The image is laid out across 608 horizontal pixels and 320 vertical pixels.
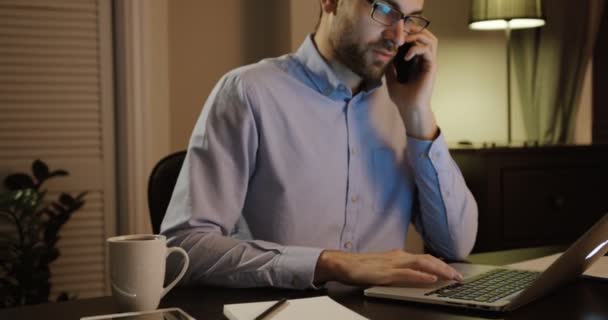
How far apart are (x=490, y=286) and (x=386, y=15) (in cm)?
62

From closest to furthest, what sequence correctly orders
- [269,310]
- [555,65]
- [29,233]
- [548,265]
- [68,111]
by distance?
[269,310], [548,265], [29,233], [68,111], [555,65]

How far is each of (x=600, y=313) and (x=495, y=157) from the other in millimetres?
1765

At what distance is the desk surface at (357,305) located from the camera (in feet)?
3.00

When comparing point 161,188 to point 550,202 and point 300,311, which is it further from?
point 550,202

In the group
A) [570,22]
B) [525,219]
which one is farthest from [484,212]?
[570,22]

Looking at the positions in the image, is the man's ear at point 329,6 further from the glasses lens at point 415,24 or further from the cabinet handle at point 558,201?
the cabinet handle at point 558,201

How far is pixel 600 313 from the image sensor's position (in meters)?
0.93

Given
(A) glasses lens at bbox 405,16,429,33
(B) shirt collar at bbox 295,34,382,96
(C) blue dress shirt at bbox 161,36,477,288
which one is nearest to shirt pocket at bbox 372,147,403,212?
(C) blue dress shirt at bbox 161,36,477,288

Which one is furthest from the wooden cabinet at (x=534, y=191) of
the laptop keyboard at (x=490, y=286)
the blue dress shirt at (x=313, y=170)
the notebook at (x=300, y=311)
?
the notebook at (x=300, y=311)

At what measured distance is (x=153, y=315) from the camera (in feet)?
2.86

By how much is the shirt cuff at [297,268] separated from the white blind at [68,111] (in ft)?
5.90

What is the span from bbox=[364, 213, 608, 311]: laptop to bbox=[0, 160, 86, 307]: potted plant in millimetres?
1748

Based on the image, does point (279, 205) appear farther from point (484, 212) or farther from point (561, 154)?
point (561, 154)

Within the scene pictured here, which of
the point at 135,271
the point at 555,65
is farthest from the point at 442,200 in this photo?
the point at 555,65
